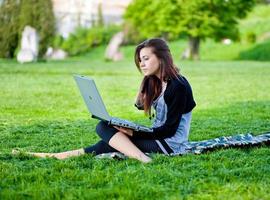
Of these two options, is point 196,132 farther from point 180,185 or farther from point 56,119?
point 180,185

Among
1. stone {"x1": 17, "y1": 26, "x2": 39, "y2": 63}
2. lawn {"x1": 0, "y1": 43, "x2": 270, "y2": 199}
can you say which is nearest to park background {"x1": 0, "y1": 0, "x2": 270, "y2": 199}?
lawn {"x1": 0, "y1": 43, "x2": 270, "y2": 199}

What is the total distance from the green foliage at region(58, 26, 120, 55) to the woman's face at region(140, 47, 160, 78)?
41.4m

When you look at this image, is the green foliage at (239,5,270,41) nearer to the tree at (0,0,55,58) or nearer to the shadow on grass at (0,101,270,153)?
the tree at (0,0,55,58)

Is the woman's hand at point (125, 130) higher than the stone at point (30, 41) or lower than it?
higher

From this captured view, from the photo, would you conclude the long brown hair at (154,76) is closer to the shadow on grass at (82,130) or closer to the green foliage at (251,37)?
the shadow on grass at (82,130)

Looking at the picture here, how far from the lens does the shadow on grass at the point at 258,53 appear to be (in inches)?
1361

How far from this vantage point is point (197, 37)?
35.7m

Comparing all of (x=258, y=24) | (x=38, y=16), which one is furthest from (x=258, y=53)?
(x=38, y=16)

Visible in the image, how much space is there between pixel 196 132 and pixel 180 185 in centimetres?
297

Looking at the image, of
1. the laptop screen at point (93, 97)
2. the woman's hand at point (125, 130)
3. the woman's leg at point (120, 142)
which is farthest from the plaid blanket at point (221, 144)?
the laptop screen at point (93, 97)

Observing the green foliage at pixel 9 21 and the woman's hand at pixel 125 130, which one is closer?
the woman's hand at pixel 125 130

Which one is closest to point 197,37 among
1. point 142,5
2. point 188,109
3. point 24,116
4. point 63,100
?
point 142,5

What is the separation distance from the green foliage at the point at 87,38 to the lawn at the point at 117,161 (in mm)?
34874

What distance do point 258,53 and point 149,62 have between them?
31076 millimetres
